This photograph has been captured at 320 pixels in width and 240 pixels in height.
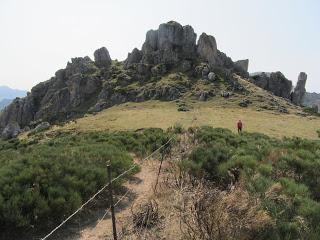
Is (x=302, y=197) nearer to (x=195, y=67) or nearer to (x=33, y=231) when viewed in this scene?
(x=33, y=231)

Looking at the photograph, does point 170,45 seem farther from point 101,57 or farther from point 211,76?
point 101,57

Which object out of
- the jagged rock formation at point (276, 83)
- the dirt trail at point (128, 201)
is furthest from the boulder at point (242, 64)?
the dirt trail at point (128, 201)

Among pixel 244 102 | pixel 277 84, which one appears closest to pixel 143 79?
pixel 244 102

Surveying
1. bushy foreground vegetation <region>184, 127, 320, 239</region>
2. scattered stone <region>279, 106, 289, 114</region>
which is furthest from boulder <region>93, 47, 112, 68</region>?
bushy foreground vegetation <region>184, 127, 320, 239</region>

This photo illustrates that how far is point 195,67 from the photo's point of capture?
3939 inches

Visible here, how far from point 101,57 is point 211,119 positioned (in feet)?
253

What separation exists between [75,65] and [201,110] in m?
60.2

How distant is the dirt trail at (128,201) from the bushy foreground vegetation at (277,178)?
1835 millimetres

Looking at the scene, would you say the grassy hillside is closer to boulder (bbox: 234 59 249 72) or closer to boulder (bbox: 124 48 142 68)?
boulder (bbox: 234 59 249 72)

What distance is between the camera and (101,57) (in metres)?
129

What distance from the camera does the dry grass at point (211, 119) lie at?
52688mm

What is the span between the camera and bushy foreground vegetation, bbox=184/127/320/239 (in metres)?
9.16

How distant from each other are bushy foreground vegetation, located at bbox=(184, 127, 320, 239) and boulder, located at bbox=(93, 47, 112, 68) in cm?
11154

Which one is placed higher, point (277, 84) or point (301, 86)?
point (277, 84)
